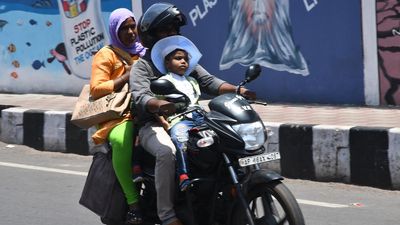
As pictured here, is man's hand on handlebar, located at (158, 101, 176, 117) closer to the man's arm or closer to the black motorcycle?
the black motorcycle

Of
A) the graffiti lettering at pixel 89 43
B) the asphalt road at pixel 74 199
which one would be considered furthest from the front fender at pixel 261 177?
the graffiti lettering at pixel 89 43

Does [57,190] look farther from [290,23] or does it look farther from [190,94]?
[290,23]

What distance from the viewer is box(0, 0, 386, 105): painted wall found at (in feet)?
37.4

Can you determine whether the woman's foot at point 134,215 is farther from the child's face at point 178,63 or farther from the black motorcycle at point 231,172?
the child's face at point 178,63

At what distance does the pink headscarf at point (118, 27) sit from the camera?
556 centimetres

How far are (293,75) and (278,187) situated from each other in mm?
7506

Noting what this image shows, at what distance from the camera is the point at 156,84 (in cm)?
476

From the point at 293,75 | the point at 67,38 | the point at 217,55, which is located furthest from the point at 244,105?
the point at 67,38

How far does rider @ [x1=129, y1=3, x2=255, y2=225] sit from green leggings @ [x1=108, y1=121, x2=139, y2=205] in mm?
152

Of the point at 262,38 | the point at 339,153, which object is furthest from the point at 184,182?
the point at 262,38

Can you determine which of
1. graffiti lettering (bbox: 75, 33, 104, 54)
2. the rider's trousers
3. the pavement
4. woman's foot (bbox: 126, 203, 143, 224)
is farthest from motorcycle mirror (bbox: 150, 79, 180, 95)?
graffiti lettering (bbox: 75, 33, 104, 54)

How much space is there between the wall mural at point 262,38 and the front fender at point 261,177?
288 inches

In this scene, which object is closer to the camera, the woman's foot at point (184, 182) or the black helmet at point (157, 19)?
the woman's foot at point (184, 182)

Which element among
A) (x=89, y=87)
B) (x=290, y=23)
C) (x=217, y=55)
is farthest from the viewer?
(x=217, y=55)
